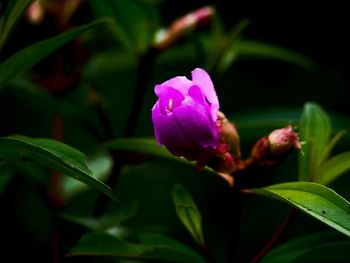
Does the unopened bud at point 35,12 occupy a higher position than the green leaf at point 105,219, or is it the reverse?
the unopened bud at point 35,12

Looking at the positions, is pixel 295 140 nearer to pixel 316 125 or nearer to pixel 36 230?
pixel 316 125

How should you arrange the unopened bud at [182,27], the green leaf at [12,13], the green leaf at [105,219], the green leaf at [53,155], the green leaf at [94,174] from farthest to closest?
1. the green leaf at [94,174]
2. the unopened bud at [182,27]
3. the green leaf at [105,219]
4. the green leaf at [12,13]
5. the green leaf at [53,155]

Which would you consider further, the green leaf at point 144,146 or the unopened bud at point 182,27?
the unopened bud at point 182,27

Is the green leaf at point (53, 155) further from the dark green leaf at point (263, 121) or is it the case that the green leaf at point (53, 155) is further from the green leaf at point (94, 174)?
the green leaf at point (94, 174)

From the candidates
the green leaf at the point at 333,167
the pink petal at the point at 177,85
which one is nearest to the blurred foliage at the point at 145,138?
the green leaf at the point at 333,167

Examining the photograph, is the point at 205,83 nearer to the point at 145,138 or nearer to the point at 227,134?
the point at 227,134

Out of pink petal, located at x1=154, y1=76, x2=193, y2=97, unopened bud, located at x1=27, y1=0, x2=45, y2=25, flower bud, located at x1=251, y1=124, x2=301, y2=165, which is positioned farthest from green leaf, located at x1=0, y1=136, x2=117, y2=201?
unopened bud, located at x1=27, y1=0, x2=45, y2=25

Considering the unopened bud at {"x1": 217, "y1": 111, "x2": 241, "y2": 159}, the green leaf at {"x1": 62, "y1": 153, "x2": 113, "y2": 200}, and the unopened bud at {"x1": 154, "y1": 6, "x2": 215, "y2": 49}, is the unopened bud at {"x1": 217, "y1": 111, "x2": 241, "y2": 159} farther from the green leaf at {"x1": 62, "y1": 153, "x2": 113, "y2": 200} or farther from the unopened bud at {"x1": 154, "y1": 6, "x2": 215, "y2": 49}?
the green leaf at {"x1": 62, "y1": 153, "x2": 113, "y2": 200}

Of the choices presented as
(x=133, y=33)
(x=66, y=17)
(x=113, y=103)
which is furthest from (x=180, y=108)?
(x=113, y=103)
